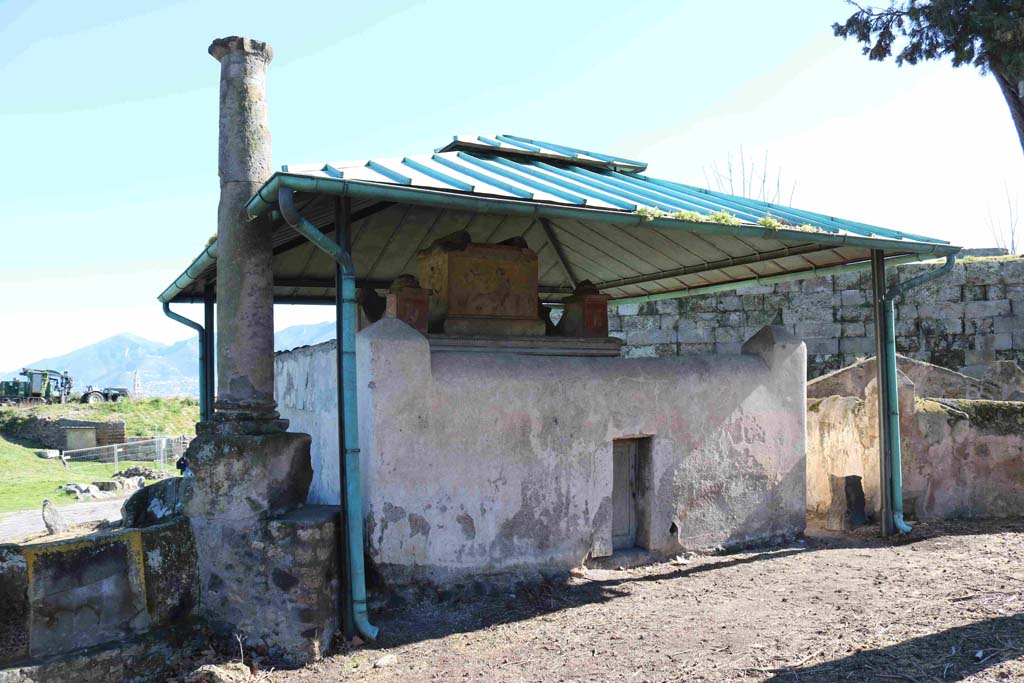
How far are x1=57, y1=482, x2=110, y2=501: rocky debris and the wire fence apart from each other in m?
4.90

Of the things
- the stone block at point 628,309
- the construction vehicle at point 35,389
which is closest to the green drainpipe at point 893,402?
the stone block at point 628,309

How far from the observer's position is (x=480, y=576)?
20.0 feet

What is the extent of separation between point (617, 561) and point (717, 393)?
1866 millimetres

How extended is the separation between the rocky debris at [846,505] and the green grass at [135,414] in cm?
2284

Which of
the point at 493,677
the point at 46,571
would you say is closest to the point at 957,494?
the point at 493,677

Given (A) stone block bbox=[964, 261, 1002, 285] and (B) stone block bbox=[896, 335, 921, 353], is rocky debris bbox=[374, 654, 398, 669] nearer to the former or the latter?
(B) stone block bbox=[896, 335, 921, 353]

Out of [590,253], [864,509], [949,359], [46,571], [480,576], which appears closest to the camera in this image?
[46,571]

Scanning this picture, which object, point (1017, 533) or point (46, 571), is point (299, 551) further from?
point (1017, 533)

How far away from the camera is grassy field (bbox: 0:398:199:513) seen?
1557 cm

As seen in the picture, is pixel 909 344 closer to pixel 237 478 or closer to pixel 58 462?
pixel 237 478

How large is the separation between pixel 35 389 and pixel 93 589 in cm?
3677

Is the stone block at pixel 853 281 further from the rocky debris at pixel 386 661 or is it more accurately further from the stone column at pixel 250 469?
the rocky debris at pixel 386 661

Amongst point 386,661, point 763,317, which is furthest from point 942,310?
point 386,661

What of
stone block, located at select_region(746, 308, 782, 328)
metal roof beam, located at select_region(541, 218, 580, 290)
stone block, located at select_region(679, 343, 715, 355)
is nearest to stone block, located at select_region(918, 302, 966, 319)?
stone block, located at select_region(746, 308, 782, 328)
